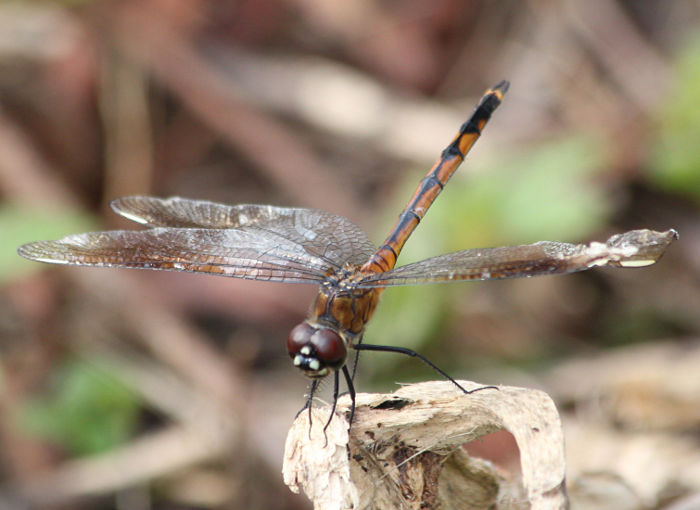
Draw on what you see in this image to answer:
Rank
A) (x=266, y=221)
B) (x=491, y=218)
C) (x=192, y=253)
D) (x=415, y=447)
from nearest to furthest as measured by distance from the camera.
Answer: (x=415, y=447) → (x=192, y=253) → (x=266, y=221) → (x=491, y=218)

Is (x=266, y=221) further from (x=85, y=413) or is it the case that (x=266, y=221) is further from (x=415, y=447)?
(x=85, y=413)

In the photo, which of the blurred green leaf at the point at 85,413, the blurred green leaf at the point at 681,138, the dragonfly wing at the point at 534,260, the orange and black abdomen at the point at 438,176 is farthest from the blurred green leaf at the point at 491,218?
the dragonfly wing at the point at 534,260

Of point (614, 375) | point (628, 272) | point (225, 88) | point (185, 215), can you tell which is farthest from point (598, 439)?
point (225, 88)

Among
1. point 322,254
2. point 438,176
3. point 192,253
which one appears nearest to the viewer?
point 192,253

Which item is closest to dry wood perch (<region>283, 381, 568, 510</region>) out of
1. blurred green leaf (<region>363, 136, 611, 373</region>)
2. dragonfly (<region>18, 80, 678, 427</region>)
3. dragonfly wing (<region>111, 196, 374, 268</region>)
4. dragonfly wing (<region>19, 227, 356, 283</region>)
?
dragonfly (<region>18, 80, 678, 427</region>)

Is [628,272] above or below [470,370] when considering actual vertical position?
above

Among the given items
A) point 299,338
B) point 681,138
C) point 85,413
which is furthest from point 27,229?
point 681,138

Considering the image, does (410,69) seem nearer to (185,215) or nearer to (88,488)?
(185,215)
